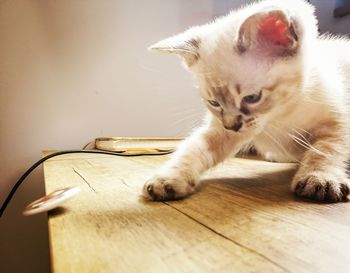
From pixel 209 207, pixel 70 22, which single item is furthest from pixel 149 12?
pixel 209 207

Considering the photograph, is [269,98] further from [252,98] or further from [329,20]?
[329,20]

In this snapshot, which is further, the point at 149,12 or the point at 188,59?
the point at 149,12

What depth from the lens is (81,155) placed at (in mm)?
1177

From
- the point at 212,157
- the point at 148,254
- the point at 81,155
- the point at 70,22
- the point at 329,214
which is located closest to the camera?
the point at 148,254

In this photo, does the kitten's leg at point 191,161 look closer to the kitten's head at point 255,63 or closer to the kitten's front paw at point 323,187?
the kitten's head at point 255,63

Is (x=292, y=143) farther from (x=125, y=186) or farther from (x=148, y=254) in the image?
(x=148, y=254)

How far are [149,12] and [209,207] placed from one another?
3.82 ft

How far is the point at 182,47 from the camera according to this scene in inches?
29.0

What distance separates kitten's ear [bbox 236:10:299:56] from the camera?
2.07 feet

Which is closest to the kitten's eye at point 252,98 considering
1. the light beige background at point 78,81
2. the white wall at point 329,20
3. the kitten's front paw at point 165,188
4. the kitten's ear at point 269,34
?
the kitten's ear at point 269,34

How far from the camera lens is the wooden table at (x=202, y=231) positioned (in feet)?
1.09

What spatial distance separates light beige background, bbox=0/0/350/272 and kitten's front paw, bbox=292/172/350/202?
1.99 feet

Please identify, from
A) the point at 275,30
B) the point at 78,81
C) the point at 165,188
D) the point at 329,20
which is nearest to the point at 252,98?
the point at 275,30

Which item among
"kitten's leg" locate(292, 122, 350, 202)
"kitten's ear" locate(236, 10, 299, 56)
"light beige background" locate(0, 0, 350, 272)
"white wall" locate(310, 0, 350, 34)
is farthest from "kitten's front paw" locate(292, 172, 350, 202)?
"white wall" locate(310, 0, 350, 34)
